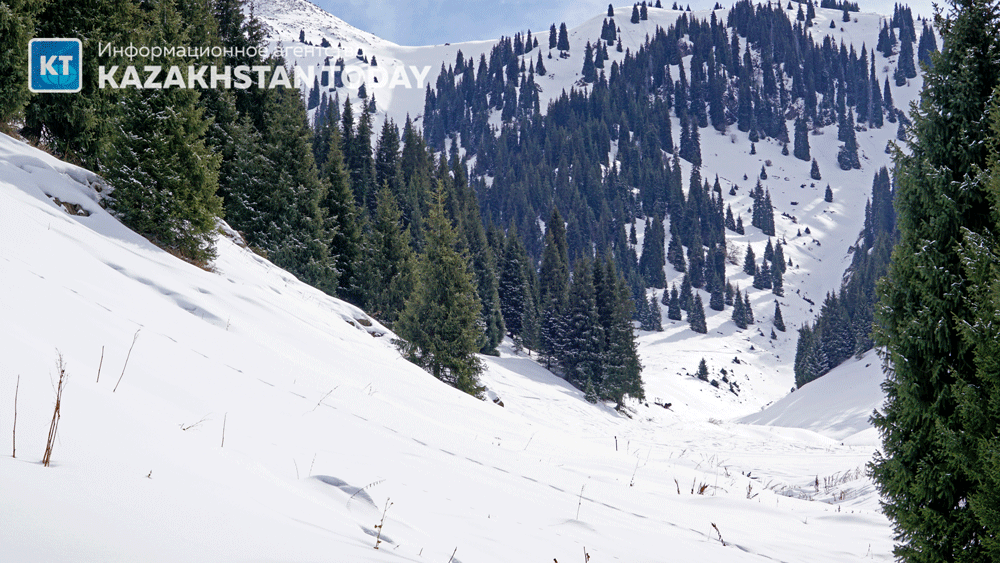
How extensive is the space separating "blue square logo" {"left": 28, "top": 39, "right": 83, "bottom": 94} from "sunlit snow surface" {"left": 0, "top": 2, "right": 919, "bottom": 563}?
12.0 ft

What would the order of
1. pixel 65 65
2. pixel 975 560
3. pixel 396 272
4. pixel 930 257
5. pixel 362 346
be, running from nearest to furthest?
pixel 975 560, pixel 930 257, pixel 362 346, pixel 65 65, pixel 396 272

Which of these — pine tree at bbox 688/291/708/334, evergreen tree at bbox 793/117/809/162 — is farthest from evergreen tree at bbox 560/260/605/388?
evergreen tree at bbox 793/117/809/162

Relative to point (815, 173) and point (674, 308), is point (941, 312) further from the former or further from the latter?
point (815, 173)

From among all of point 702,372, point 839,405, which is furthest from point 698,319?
point 839,405

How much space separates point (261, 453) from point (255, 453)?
2.4 inches

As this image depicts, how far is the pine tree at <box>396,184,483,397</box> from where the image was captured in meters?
20.5

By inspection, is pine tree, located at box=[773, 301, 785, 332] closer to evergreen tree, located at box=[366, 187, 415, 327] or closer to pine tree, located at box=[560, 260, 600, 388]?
pine tree, located at box=[560, 260, 600, 388]

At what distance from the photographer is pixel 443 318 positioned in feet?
69.2

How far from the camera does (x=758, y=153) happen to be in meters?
191

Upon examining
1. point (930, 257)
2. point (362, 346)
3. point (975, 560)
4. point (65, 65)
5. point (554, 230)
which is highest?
point (65, 65)

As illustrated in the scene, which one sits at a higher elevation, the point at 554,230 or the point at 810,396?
the point at 554,230

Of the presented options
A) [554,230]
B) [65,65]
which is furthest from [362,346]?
[554,230]

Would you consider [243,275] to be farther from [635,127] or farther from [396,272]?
[635,127]

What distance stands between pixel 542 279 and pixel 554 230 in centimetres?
1266
